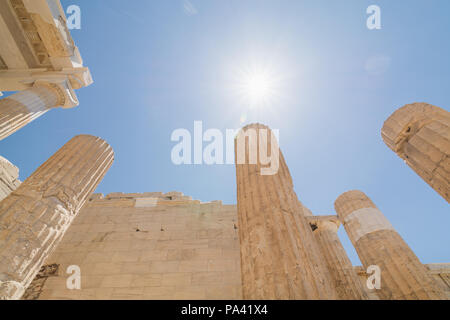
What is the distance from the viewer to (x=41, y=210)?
591 centimetres

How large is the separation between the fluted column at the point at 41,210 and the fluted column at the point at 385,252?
916 centimetres

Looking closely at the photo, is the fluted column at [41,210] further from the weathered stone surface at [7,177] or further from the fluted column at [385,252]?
the fluted column at [385,252]

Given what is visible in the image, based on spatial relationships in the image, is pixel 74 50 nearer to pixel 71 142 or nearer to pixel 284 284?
pixel 71 142

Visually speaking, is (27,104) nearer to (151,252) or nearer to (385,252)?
(151,252)

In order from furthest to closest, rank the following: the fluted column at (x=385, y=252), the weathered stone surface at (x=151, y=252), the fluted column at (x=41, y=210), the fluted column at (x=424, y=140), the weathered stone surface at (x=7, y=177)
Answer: the weathered stone surface at (x=7, y=177), the weathered stone surface at (x=151, y=252), the fluted column at (x=385, y=252), the fluted column at (x=424, y=140), the fluted column at (x=41, y=210)

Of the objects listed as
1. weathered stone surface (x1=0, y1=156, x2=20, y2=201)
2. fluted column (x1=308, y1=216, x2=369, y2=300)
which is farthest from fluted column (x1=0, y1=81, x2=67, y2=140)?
fluted column (x1=308, y1=216, x2=369, y2=300)

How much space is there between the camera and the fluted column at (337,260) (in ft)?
26.2

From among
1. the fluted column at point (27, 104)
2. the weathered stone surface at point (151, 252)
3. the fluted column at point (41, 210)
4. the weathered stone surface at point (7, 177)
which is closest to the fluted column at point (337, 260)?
the weathered stone surface at point (151, 252)

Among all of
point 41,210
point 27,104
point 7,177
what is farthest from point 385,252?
point 7,177

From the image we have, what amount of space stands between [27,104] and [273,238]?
8465 mm

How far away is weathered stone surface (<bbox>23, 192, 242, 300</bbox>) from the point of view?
340 inches
